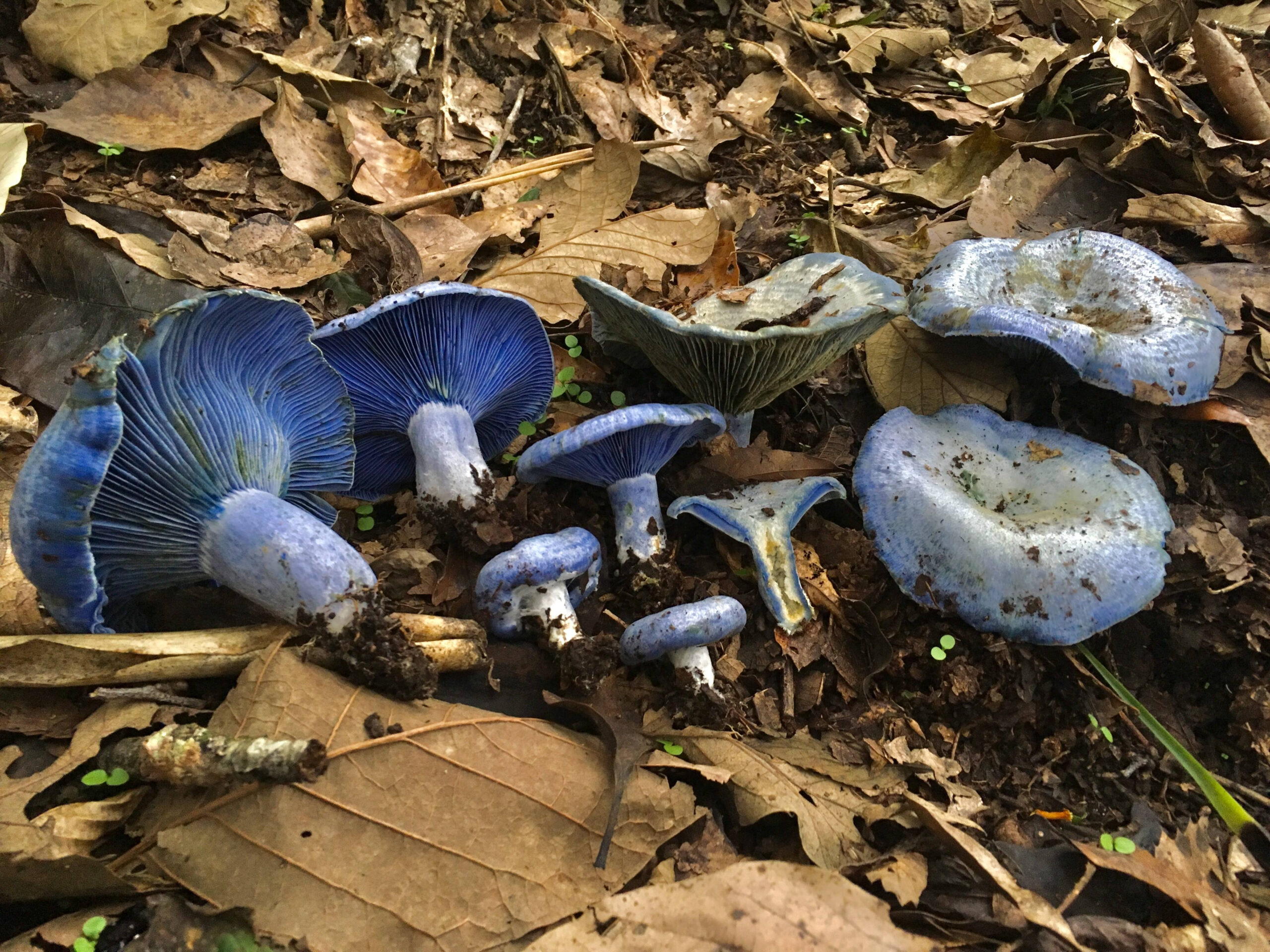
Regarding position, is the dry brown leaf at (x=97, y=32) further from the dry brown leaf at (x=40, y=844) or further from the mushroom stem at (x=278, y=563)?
the dry brown leaf at (x=40, y=844)

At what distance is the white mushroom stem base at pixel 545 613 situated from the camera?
2.62 m

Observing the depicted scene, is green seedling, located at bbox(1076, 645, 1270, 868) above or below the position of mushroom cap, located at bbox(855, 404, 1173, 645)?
below

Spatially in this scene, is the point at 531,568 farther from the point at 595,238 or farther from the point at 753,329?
the point at 595,238

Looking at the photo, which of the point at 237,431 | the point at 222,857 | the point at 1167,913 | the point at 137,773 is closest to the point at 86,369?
the point at 237,431

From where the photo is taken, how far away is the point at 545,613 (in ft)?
8.65

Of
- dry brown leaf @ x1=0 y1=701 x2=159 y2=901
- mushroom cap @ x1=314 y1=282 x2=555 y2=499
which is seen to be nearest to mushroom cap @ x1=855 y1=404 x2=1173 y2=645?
mushroom cap @ x1=314 y1=282 x2=555 y2=499

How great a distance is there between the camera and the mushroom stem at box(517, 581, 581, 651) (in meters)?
2.62

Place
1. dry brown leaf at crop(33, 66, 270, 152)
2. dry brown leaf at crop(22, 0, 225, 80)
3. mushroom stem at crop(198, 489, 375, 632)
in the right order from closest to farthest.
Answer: mushroom stem at crop(198, 489, 375, 632) → dry brown leaf at crop(33, 66, 270, 152) → dry brown leaf at crop(22, 0, 225, 80)

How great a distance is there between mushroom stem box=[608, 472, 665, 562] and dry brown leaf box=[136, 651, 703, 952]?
0.81m

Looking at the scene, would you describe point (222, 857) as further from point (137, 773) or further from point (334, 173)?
point (334, 173)

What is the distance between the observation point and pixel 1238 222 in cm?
378

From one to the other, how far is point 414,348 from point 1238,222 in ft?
12.9

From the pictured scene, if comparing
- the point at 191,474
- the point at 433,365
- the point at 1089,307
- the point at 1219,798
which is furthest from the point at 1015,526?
the point at 191,474

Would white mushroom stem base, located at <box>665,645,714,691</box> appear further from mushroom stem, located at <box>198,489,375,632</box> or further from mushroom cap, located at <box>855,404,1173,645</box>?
mushroom stem, located at <box>198,489,375,632</box>
